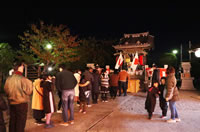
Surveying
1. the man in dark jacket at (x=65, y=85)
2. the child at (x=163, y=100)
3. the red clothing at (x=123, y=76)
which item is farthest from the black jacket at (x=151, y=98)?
the red clothing at (x=123, y=76)

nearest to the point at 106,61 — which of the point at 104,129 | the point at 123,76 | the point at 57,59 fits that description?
the point at 57,59

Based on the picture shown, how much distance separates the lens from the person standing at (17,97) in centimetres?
406

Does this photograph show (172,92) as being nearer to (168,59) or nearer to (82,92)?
(82,92)

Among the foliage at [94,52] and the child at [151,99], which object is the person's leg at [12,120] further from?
the foliage at [94,52]

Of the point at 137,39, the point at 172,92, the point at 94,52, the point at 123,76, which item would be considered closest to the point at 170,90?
the point at 172,92

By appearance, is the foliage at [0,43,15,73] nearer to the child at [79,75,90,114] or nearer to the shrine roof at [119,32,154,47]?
the child at [79,75,90,114]

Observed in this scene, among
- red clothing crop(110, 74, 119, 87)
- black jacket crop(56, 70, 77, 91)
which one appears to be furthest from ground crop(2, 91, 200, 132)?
red clothing crop(110, 74, 119, 87)

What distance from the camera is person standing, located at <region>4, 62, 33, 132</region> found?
4.06 meters

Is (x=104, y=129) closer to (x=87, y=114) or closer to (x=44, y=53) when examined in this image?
(x=87, y=114)

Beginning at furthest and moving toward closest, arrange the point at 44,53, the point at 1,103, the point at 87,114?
the point at 44,53 → the point at 87,114 → the point at 1,103

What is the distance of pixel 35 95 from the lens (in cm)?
539

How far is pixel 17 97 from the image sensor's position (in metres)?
4.05

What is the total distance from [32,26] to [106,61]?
38.9 ft

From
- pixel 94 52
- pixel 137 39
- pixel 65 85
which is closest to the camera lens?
pixel 65 85
